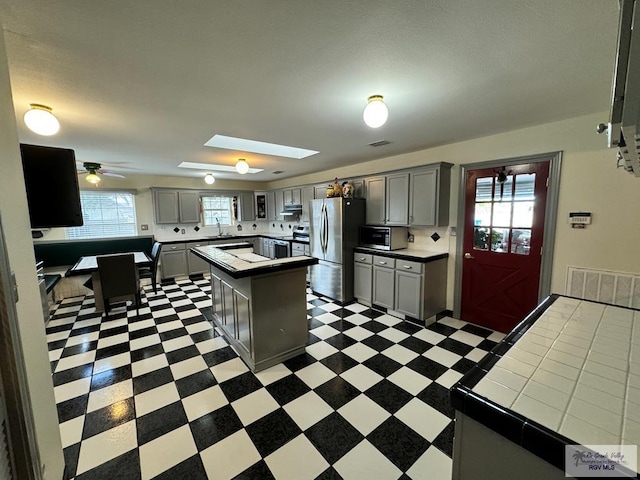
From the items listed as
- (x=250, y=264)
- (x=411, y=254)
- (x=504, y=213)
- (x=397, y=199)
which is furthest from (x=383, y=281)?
(x=250, y=264)

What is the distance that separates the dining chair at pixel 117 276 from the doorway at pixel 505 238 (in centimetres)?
458

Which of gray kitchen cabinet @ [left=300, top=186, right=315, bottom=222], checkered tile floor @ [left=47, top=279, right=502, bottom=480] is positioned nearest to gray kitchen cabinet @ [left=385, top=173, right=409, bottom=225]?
checkered tile floor @ [left=47, top=279, right=502, bottom=480]

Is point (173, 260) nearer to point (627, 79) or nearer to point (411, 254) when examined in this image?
point (411, 254)

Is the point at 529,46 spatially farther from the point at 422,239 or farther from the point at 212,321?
the point at 212,321

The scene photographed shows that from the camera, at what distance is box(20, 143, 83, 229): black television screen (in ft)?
5.31

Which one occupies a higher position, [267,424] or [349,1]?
[349,1]

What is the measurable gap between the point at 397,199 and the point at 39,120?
3766mm

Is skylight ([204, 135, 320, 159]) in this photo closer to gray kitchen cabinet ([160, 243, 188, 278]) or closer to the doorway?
the doorway

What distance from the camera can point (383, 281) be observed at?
12.3 feet

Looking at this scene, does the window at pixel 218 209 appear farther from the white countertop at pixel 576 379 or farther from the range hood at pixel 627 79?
the range hood at pixel 627 79

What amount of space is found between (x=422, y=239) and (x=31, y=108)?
4.36 m

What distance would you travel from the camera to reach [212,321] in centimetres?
347

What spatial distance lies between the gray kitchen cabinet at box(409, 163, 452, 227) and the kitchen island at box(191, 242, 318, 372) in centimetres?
177

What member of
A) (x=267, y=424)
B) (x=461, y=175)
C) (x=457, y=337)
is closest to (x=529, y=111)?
(x=461, y=175)
